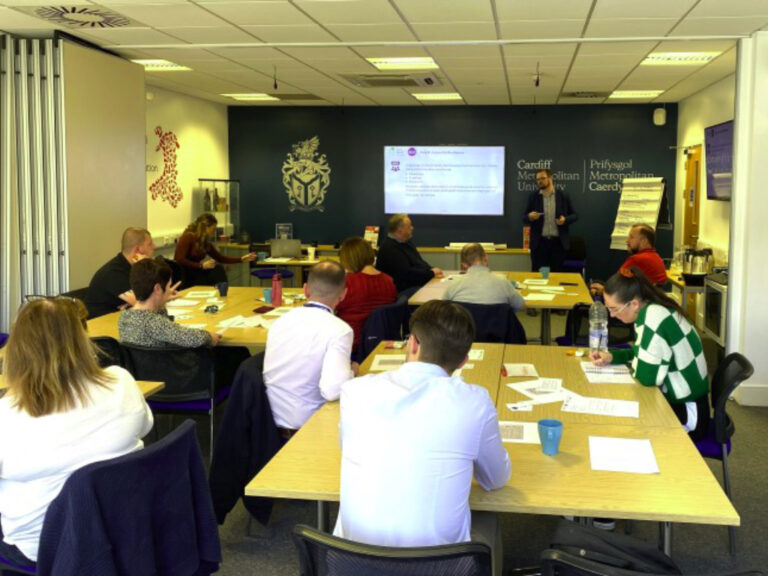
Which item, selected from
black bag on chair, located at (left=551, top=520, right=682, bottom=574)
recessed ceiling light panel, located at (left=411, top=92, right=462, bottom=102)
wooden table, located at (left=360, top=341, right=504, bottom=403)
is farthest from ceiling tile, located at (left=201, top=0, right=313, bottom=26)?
recessed ceiling light panel, located at (left=411, top=92, right=462, bottom=102)

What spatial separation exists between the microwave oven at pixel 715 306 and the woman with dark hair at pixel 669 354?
12.2 ft

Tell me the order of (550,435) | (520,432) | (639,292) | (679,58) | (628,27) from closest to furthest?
1. (550,435)
2. (520,432)
3. (639,292)
4. (628,27)
5. (679,58)

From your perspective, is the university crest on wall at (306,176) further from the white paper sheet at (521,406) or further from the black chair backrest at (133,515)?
the black chair backrest at (133,515)

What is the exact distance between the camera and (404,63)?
787 centimetres

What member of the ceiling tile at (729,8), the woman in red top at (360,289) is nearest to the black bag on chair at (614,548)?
the woman in red top at (360,289)

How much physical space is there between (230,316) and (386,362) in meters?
1.74

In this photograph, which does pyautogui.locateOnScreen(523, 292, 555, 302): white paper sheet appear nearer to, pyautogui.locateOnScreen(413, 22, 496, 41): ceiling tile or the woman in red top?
the woman in red top

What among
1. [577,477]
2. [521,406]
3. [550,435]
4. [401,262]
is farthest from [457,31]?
[577,477]

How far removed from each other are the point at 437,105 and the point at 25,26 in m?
6.64

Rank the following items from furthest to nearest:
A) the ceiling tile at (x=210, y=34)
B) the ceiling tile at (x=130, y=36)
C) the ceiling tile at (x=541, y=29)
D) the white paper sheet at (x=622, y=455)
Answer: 1. the ceiling tile at (x=130, y=36)
2. the ceiling tile at (x=210, y=34)
3. the ceiling tile at (x=541, y=29)
4. the white paper sheet at (x=622, y=455)

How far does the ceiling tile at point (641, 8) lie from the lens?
16.8 feet

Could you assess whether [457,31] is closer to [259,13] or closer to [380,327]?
[259,13]

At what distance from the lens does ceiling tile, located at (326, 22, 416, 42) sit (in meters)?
5.95

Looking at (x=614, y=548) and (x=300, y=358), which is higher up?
(x=300, y=358)
